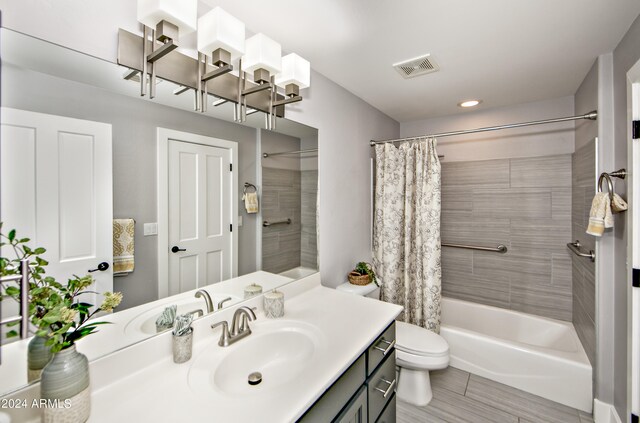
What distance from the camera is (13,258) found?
2.59ft

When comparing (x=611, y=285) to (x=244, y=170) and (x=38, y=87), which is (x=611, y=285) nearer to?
(x=244, y=170)

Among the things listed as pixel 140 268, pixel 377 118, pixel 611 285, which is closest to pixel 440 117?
pixel 377 118

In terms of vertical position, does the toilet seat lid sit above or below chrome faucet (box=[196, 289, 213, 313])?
below

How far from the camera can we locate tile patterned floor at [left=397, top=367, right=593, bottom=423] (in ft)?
6.15

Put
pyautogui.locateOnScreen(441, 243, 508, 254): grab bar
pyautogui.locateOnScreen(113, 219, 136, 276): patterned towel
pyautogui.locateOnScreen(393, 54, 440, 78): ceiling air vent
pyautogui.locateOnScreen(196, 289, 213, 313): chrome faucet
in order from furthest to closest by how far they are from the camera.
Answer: pyautogui.locateOnScreen(441, 243, 508, 254): grab bar → pyautogui.locateOnScreen(393, 54, 440, 78): ceiling air vent → pyautogui.locateOnScreen(196, 289, 213, 313): chrome faucet → pyautogui.locateOnScreen(113, 219, 136, 276): patterned towel

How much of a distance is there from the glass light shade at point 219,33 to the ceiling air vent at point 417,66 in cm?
111

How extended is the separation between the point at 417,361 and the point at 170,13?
2.28m

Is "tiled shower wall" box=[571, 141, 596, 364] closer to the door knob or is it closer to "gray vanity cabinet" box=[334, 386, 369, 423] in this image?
"gray vanity cabinet" box=[334, 386, 369, 423]

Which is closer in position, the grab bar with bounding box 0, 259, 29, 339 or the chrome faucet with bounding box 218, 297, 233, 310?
the grab bar with bounding box 0, 259, 29, 339

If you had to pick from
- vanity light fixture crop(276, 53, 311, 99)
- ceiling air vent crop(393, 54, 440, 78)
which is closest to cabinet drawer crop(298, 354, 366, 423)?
vanity light fixture crop(276, 53, 311, 99)

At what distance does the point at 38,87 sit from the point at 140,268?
0.64 metres

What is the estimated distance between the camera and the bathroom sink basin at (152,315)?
1052 millimetres

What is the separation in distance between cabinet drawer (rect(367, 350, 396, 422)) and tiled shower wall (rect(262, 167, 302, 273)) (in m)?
0.74

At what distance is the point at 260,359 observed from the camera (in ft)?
4.16
